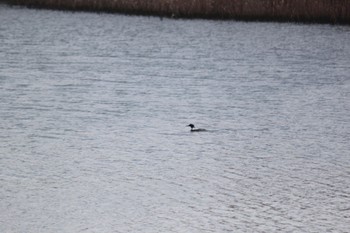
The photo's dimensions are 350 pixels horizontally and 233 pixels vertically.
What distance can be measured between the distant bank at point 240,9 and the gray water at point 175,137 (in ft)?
9.20

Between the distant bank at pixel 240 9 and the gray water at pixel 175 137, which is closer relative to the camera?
the gray water at pixel 175 137

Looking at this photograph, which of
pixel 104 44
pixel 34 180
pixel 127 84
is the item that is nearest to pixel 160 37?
pixel 104 44

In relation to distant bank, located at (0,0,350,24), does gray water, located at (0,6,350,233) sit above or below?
below

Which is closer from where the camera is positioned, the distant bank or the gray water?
the gray water

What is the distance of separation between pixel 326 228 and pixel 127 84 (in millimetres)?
5373

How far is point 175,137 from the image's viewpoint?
253 inches

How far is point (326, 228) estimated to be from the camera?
412 cm

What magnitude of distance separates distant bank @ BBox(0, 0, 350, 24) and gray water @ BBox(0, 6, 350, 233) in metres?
2.80

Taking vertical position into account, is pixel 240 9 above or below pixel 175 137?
above

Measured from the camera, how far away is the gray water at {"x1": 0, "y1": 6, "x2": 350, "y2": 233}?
436 centimetres

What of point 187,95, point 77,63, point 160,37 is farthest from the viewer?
point 160,37

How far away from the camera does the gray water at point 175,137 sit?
436 cm

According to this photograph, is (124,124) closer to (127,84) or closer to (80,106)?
(80,106)

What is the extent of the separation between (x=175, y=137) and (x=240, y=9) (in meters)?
10.2
